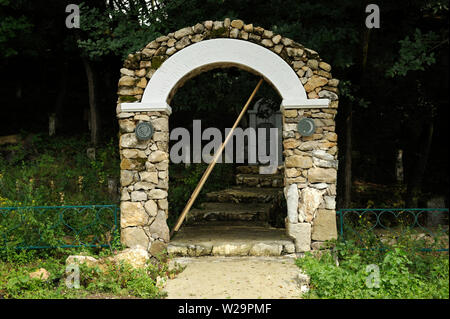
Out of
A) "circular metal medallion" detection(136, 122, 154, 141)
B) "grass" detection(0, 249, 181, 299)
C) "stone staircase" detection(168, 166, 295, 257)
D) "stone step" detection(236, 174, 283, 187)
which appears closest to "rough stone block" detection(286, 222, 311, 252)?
"stone staircase" detection(168, 166, 295, 257)

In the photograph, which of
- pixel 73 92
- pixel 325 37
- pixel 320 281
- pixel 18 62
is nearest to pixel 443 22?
pixel 325 37

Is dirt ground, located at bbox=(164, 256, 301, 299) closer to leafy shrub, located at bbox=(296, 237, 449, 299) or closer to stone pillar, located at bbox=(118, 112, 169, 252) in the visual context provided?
leafy shrub, located at bbox=(296, 237, 449, 299)

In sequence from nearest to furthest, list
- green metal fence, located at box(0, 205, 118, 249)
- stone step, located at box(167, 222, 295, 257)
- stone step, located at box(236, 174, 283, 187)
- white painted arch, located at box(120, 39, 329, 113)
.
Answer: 1. stone step, located at box(167, 222, 295, 257)
2. white painted arch, located at box(120, 39, 329, 113)
3. green metal fence, located at box(0, 205, 118, 249)
4. stone step, located at box(236, 174, 283, 187)

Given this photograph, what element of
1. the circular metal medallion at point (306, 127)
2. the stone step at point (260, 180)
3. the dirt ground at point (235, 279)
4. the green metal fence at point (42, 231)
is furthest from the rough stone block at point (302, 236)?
the stone step at point (260, 180)

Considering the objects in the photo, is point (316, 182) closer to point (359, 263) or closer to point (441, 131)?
point (359, 263)

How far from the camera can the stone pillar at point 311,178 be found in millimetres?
5078

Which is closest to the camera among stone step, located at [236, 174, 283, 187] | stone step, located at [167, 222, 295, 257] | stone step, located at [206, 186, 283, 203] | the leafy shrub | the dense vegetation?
the leafy shrub

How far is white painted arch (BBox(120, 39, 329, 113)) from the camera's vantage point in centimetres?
513

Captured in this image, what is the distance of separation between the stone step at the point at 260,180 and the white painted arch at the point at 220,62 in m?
3.74

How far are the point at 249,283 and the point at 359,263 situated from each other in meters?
1.62

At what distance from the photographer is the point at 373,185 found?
10352mm

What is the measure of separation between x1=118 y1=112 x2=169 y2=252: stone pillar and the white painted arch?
21cm

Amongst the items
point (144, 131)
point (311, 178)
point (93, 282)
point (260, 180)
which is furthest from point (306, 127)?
point (260, 180)

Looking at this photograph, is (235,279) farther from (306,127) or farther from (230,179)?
(230,179)
